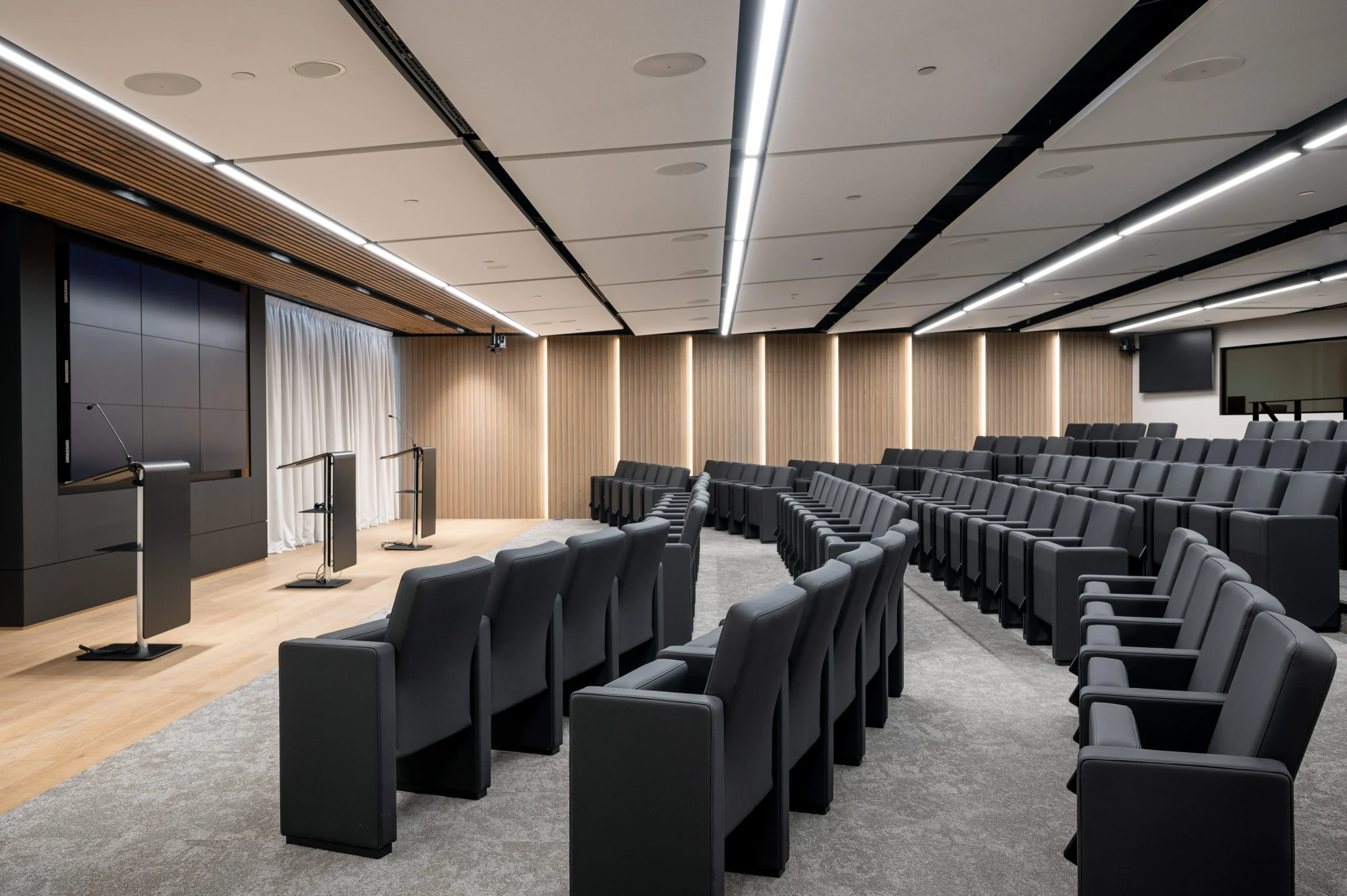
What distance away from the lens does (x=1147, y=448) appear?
11086 mm

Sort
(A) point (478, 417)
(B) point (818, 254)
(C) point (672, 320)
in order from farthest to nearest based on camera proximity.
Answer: (A) point (478, 417) < (C) point (672, 320) < (B) point (818, 254)

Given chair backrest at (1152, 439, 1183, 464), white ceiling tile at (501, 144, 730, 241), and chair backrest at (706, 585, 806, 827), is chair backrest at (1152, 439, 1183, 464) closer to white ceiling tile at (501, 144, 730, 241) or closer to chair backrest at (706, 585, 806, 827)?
white ceiling tile at (501, 144, 730, 241)

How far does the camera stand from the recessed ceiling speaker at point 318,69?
3777 mm

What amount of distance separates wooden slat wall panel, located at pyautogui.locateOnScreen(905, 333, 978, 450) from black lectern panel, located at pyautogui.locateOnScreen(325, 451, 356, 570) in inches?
399

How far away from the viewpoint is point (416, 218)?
21.2ft

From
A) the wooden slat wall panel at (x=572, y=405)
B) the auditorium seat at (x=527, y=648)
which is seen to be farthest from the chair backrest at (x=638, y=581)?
the wooden slat wall panel at (x=572, y=405)

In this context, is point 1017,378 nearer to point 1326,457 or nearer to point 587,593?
point 1326,457

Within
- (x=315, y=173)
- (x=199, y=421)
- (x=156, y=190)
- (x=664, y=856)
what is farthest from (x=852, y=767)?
(x=199, y=421)

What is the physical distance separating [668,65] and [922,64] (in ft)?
3.95

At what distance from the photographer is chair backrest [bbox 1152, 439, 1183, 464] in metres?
10.4

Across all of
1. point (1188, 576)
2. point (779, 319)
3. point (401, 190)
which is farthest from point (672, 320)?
point (1188, 576)

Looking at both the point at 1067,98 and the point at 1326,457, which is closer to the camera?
the point at 1067,98

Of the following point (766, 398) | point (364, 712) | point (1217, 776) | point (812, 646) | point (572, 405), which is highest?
point (766, 398)

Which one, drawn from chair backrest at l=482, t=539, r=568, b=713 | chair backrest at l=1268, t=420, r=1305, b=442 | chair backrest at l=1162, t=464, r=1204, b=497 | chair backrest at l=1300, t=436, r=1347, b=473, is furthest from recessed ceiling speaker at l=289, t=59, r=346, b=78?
chair backrest at l=1268, t=420, r=1305, b=442
